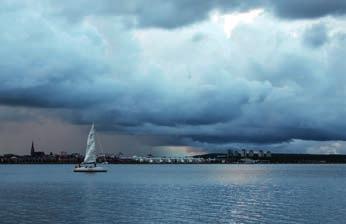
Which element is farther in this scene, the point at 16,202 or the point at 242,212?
the point at 16,202

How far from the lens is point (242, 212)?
253 ft

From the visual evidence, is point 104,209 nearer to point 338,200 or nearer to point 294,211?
point 294,211

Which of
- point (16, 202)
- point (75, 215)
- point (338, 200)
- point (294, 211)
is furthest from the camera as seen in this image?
point (338, 200)

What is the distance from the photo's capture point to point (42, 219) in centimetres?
6800

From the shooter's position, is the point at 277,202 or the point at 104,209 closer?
the point at 104,209

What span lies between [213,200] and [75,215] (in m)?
30.6

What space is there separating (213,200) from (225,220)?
2870cm

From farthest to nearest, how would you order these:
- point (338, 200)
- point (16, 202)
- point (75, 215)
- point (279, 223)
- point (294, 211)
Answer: point (338, 200) → point (16, 202) → point (294, 211) → point (75, 215) → point (279, 223)

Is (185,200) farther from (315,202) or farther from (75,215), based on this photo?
(75,215)

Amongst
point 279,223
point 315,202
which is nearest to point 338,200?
point 315,202

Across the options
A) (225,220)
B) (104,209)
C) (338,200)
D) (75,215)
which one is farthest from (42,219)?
(338,200)

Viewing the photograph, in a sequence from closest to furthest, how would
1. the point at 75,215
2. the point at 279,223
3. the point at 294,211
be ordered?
1. the point at 279,223
2. the point at 75,215
3. the point at 294,211

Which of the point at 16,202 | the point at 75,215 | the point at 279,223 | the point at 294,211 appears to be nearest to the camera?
the point at 279,223

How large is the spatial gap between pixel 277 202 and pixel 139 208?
23.6 meters
